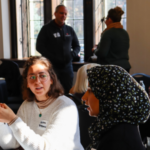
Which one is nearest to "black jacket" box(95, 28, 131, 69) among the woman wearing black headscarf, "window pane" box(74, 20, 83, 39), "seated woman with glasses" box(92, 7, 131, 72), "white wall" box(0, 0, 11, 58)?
"seated woman with glasses" box(92, 7, 131, 72)

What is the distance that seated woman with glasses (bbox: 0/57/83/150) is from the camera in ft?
4.34

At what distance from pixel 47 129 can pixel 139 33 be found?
277 cm

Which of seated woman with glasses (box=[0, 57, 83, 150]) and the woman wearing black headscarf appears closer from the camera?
the woman wearing black headscarf

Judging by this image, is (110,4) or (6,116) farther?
(110,4)

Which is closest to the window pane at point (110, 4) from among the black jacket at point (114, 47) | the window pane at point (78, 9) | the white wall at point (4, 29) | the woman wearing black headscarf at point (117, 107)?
the window pane at point (78, 9)

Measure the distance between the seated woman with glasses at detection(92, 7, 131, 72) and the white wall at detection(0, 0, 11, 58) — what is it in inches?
103

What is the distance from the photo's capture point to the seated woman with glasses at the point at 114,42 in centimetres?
299

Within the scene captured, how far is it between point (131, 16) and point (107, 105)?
9.65 feet

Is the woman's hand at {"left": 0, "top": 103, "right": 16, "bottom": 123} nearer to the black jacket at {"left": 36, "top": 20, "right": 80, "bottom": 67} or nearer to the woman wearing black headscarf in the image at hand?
the woman wearing black headscarf

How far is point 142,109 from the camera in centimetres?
113

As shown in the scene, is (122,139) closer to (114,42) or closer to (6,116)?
(6,116)

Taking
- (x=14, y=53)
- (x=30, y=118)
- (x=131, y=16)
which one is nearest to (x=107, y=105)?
(x=30, y=118)

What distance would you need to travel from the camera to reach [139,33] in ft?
12.4

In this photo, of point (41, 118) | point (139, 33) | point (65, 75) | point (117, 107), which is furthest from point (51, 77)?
point (139, 33)
